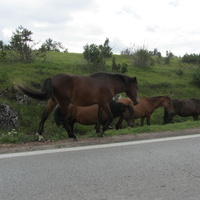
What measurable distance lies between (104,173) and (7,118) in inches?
283

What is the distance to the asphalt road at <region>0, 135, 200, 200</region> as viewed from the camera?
2.99 meters

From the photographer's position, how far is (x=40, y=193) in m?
3.00

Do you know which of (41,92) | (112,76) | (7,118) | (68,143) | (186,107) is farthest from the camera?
(186,107)

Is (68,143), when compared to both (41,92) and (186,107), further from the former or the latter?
(186,107)

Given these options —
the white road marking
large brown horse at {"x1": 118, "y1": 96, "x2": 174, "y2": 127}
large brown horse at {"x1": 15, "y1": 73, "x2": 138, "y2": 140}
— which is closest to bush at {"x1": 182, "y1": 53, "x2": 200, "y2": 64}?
large brown horse at {"x1": 118, "y1": 96, "x2": 174, "y2": 127}

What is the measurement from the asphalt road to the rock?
207 inches

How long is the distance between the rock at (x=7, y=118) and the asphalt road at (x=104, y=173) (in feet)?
17.2

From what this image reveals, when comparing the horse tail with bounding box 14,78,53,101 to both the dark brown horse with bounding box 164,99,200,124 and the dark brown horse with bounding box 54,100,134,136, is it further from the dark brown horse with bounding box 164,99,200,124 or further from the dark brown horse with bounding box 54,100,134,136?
the dark brown horse with bounding box 164,99,200,124

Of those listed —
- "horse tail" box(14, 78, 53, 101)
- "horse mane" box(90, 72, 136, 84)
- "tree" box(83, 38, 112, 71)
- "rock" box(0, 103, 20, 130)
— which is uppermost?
"tree" box(83, 38, 112, 71)

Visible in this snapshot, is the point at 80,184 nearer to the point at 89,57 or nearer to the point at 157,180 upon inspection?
the point at 157,180

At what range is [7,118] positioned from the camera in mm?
9539

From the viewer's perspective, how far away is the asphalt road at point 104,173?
2.99 m

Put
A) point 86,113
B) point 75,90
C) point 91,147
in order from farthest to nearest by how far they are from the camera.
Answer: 1. point 86,113
2. point 75,90
3. point 91,147

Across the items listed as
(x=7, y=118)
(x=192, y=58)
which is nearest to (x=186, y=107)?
(x=7, y=118)
